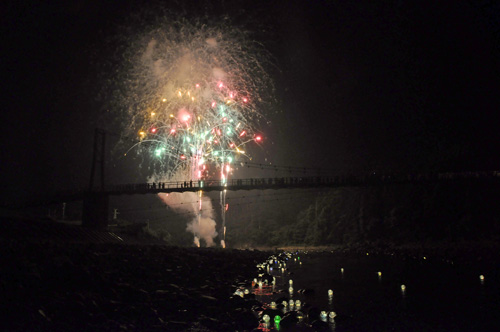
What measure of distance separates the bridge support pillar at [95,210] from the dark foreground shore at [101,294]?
2728 cm

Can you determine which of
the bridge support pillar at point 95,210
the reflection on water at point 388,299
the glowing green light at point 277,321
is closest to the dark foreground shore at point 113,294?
the glowing green light at point 277,321

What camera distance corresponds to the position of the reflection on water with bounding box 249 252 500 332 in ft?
40.9

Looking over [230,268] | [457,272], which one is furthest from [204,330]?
[457,272]

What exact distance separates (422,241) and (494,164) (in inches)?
686

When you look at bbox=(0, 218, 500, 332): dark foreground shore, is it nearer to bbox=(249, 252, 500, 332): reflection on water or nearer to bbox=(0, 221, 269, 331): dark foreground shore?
bbox=(0, 221, 269, 331): dark foreground shore

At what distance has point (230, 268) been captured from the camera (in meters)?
24.0

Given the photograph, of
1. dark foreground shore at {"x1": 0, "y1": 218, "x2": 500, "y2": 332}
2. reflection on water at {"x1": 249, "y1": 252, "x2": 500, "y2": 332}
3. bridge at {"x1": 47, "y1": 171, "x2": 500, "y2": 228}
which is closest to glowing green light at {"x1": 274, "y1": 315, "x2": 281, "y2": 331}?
reflection on water at {"x1": 249, "y1": 252, "x2": 500, "y2": 332}

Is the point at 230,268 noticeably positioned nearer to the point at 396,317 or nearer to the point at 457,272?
the point at 396,317

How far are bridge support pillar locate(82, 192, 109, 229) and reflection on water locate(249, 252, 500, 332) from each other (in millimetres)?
27476

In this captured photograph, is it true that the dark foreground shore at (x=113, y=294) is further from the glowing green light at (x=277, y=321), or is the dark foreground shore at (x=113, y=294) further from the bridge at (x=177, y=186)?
the bridge at (x=177, y=186)

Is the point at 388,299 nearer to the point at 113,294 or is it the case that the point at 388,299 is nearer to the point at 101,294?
the point at 113,294

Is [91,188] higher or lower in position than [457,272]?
higher

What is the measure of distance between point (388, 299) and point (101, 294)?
12.3 metres

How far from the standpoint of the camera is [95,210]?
147 ft
